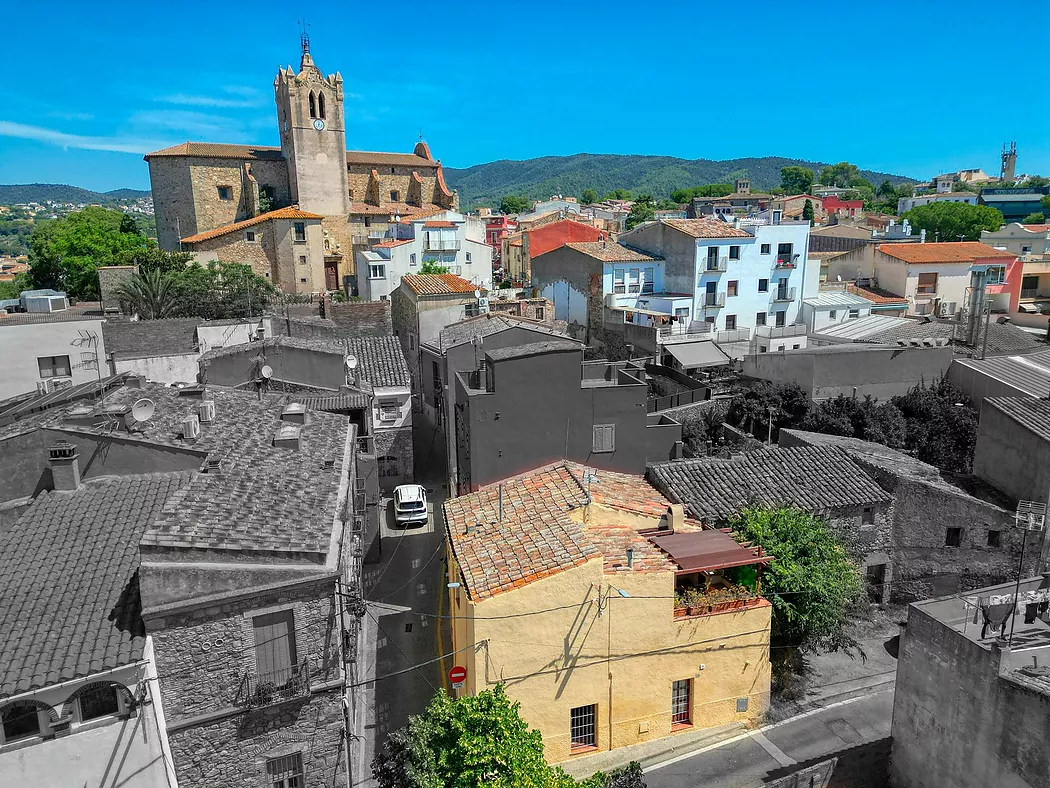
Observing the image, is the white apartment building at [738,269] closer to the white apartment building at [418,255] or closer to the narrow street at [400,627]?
the white apartment building at [418,255]

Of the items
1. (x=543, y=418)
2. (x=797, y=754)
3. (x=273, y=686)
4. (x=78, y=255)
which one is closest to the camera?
(x=273, y=686)

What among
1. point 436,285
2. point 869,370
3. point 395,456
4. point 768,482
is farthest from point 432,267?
point 768,482

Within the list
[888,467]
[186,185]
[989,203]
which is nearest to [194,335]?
[888,467]

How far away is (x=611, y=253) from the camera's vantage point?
47.1 m

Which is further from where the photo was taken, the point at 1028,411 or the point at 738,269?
the point at 738,269

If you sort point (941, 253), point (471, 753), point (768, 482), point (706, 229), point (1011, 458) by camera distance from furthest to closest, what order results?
1. point (941, 253)
2. point (706, 229)
3. point (1011, 458)
4. point (768, 482)
5. point (471, 753)

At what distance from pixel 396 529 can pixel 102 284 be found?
103ft

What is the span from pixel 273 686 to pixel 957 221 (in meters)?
112

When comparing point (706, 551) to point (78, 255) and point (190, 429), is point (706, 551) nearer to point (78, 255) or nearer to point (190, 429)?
point (190, 429)

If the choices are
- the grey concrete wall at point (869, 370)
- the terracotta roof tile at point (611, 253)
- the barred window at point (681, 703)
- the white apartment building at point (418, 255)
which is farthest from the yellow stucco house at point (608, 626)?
the white apartment building at point (418, 255)

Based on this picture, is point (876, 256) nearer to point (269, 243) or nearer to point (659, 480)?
point (659, 480)

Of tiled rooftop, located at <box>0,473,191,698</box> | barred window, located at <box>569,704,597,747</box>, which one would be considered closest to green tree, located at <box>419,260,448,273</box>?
tiled rooftop, located at <box>0,473,191,698</box>

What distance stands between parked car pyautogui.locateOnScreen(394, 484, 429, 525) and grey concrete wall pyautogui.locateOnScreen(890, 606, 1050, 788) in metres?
18.1

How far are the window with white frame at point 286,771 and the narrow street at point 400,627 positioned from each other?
2.13 metres
